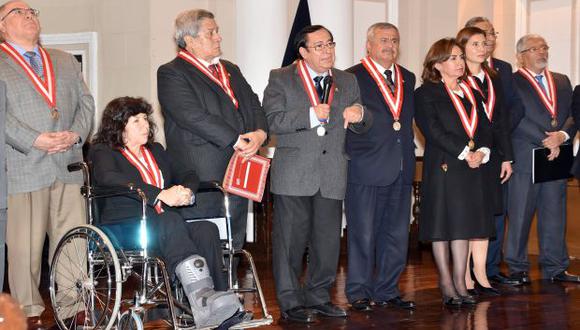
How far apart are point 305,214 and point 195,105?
0.85 m

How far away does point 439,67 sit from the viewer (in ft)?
17.3

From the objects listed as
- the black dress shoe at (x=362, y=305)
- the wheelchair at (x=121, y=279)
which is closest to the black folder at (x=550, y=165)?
the black dress shoe at (x=362, y=305)

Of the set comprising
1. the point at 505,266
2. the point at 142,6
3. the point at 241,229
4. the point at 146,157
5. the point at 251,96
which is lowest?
the point at 505,266

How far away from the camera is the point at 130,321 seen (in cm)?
388

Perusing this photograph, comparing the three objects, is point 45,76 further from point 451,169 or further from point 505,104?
point 505,104

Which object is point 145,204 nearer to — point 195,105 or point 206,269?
point 206,269

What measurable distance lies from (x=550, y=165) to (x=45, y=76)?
3.34 meters

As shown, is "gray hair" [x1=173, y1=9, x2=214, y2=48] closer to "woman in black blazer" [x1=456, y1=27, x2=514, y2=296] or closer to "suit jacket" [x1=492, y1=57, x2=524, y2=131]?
"woman in black blazer" [x1=456, y1=27, x2=514, y2=296]

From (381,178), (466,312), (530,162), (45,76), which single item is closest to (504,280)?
(530,162)

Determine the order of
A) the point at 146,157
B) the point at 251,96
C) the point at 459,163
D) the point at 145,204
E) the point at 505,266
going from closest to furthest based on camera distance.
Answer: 1. the point at 145,204
2. the point at 146,157
3. the point at 251,96
4. the point at 459,163
5. the point at 505,266

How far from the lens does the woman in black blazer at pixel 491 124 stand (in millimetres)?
5438

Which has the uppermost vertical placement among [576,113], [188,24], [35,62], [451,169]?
[188,24]

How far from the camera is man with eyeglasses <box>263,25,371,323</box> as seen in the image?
471cm

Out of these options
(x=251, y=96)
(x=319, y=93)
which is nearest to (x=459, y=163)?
(x=319, y=93)
